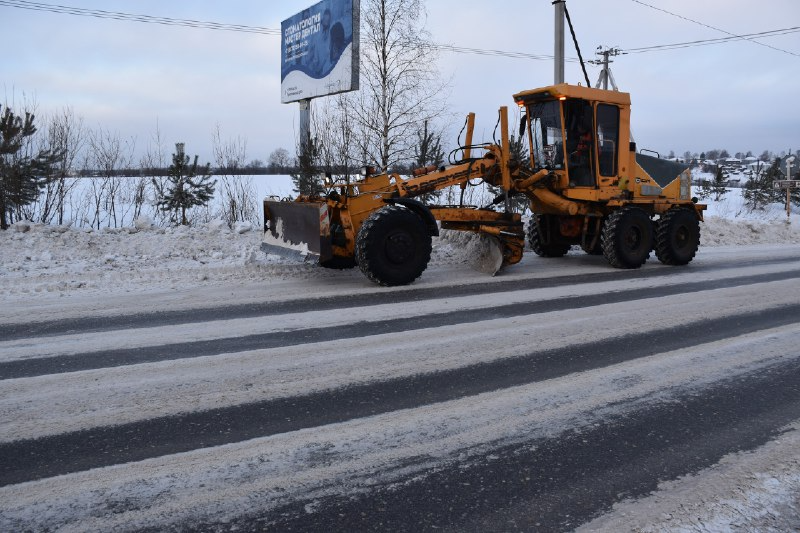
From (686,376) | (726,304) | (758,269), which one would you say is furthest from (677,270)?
(686,376)

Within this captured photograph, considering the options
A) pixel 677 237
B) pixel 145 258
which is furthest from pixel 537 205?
pixel 145 258

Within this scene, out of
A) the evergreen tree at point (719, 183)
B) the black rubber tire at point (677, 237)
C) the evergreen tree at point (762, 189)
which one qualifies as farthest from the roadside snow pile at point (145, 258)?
the evergreen tree at point (719, 183)

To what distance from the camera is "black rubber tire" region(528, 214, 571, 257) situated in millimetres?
12516

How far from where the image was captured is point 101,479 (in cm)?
315

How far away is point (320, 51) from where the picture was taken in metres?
16.3

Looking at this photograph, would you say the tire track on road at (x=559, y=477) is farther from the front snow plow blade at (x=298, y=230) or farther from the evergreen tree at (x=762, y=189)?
the evergreen tree at (x=762, y=189)

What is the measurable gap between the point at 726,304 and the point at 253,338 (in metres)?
5.75

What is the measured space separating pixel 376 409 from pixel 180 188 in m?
12.8


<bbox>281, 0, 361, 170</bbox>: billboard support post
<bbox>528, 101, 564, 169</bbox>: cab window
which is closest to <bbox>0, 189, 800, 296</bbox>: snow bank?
<bbox>528, 101, 564, 169</bbox>: cab window

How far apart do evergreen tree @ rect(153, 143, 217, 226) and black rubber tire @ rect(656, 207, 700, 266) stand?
10724 millimetres

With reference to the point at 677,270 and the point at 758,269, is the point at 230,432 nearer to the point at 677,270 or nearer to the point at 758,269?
the point at 677,270

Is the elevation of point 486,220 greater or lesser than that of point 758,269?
greater

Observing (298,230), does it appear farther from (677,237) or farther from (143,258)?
(677,237)

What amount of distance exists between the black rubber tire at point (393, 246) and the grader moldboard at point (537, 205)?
0.01m
